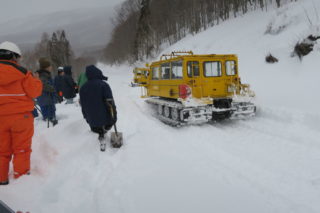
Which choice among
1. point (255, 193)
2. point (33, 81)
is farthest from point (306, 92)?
point (33, 81)

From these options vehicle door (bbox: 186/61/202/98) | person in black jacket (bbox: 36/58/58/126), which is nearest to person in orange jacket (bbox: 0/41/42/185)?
person in black jacket (bbox: 36/58/58/126)

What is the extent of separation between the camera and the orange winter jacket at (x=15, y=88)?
3463mm

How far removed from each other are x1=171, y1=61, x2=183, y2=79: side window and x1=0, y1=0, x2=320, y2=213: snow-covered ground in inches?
78.5

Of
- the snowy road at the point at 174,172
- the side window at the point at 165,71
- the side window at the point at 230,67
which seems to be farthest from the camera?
the side window at the point at 165,71

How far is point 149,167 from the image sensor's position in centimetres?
431

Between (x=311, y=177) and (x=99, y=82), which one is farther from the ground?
(x=99, y=82)

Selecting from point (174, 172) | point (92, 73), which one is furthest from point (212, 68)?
point (174, 172)

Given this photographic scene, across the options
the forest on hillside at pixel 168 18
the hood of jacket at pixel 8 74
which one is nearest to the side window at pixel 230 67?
the hood of jacket at pixel 8 74

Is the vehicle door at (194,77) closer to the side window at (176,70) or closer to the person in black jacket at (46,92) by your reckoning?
the side window at (176,70)

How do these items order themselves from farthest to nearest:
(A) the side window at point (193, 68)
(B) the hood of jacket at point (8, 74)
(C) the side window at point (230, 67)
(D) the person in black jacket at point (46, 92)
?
(C) the side window at point (230, 67), (A) the side window at point (193, 68), (D) the person in black jacket at point (46, 92), (B) the hood of jacket at point (8, 74)

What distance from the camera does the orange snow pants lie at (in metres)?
3.52

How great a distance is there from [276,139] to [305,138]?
2.15ft

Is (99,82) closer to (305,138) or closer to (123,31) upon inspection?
(305,138)

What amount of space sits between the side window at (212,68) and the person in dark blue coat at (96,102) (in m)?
4.30
